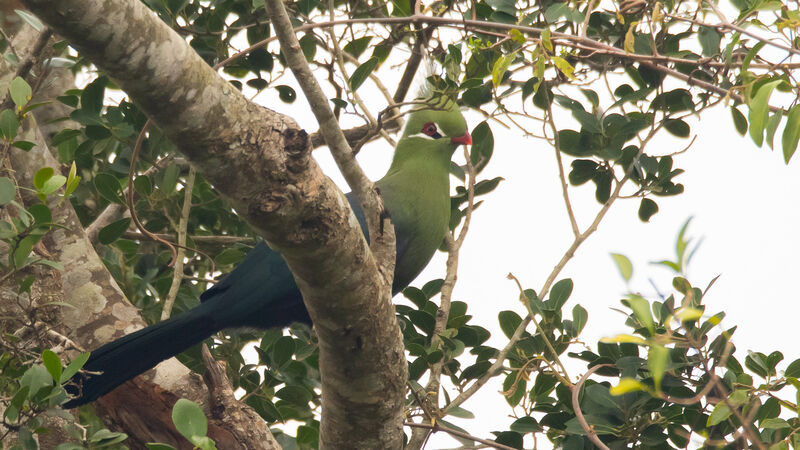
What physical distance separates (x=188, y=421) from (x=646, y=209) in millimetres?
2123

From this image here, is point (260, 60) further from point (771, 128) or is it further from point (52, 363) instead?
point (771, 128)

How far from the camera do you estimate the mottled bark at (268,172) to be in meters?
1.50

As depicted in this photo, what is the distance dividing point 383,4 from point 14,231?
1831 mm

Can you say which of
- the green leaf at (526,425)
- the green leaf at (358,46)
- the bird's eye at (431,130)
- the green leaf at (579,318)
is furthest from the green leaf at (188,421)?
the bird's eye at (431,130)

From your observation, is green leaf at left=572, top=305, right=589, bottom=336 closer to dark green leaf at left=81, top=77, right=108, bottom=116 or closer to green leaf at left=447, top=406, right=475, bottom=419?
green leaf at left=447, top=406, right=475, bottom=419

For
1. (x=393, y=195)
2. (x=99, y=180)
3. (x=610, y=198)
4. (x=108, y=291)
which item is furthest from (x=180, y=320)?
(x=610, y=198)

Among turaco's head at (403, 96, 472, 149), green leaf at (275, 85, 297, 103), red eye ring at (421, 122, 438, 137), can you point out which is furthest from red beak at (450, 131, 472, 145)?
green leaf at (275, 85, 297, 103)

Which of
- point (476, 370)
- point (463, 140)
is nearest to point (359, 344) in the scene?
point (476, 370)

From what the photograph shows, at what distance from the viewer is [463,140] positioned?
3.73m

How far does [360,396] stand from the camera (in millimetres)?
2260

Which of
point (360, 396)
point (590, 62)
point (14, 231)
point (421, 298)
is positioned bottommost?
point (360, 396)

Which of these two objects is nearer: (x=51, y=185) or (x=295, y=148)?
(x=295, y=148)

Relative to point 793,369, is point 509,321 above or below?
above

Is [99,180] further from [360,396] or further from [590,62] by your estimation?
[590,62]
